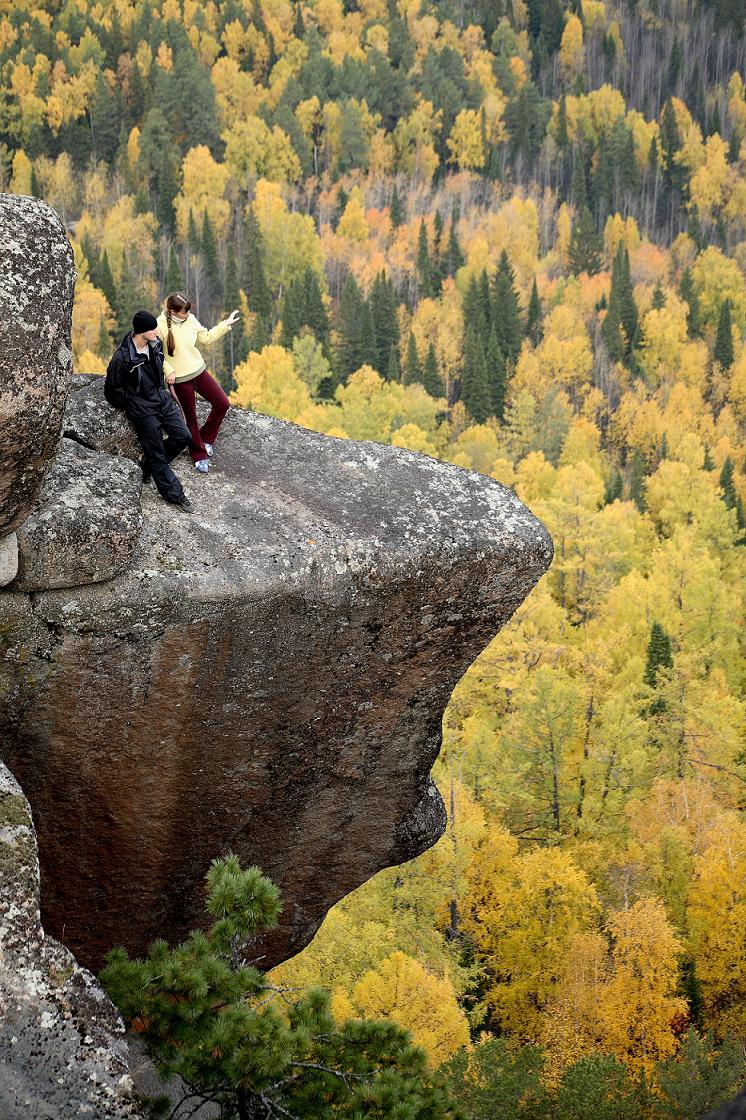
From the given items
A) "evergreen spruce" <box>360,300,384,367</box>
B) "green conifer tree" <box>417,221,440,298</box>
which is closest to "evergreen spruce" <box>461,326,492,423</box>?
"evergreen spruce" <box>360,300,384,367</box>

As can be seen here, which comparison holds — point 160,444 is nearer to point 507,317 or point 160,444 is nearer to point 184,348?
point 184,348

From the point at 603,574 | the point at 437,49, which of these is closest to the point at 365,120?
the point at 437,49

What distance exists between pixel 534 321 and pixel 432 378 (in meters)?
22.7

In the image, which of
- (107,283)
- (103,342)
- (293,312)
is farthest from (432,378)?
(107,283)

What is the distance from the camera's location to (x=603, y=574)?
54469 mm

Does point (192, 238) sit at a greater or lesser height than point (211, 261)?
greater

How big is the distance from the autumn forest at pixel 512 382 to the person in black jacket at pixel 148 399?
20.5m

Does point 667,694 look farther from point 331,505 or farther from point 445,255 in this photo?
point 445,255

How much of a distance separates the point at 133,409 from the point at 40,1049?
562 cm

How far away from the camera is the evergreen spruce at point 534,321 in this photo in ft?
402

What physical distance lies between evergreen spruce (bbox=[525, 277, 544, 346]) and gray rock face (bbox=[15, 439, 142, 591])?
11471 cm

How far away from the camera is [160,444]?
36.1ft

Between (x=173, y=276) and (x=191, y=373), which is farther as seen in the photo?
(x=173, y=276)

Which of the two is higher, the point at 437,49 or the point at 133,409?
the point at 133,409
